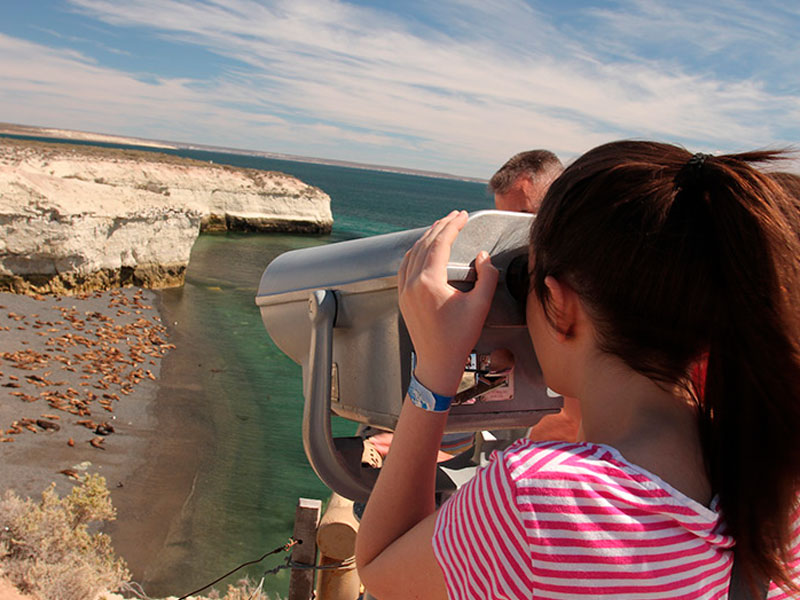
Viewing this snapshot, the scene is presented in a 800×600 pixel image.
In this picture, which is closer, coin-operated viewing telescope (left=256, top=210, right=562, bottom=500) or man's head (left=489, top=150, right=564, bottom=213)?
coin-operated viewing telescope (left=256, top=210, right=562, bottom=500)

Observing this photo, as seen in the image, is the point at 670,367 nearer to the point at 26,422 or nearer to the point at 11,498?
the point at 11,498

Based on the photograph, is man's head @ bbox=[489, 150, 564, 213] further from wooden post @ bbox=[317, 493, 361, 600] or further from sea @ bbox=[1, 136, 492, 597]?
sea @ bbox=[1, 136, 492, 597]

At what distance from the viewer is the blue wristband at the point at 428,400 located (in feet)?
3.04

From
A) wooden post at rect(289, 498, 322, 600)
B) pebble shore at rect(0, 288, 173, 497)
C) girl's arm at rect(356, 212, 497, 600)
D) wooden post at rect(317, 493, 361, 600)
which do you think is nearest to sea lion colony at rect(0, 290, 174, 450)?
pebble shore at rect(0, 288, 173, 497)

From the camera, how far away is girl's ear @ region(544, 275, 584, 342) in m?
0.82

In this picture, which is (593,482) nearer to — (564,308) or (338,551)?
(564,308)

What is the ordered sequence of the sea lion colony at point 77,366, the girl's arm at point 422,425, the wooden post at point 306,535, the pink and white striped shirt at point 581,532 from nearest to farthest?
1. the pink and white striped shirt at point 581,532
2. the girl's arm at point 422,425
3. the wooden post at point 306,535
4. the sea lion colony at point 77,366

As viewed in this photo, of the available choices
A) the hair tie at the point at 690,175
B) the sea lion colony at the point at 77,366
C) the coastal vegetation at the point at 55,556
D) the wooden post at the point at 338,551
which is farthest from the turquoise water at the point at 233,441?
the hair tie at the point at 690,175

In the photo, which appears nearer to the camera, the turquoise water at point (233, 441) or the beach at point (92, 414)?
the turquoise water at point (233, 441)

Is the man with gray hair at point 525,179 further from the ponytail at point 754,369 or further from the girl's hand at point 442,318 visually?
the ponytail at point 754,369

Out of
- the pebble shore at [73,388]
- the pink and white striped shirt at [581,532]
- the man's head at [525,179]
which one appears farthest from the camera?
the pebble shore at [73,388]

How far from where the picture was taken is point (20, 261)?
45.7 feet

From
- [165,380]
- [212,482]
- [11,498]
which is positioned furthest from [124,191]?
[11,498]

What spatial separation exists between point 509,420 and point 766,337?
538 millimetres
